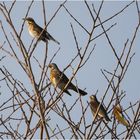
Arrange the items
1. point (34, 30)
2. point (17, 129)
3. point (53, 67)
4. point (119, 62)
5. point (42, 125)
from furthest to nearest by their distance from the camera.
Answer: point (34, 30)
point (53, 67)
point (17, 129)
point (119, 62)
point (42, 125)

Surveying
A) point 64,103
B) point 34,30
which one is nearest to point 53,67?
point 34,30

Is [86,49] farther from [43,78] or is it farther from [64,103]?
[64,103]

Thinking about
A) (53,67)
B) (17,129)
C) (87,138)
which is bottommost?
(87,138)

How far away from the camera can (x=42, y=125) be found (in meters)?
4.14

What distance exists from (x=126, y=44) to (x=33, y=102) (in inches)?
44.4

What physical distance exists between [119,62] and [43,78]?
0.76m

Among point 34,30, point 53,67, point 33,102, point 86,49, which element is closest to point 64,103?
point 33,102

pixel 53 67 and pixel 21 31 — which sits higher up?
pixel 53 67

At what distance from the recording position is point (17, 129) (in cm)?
516

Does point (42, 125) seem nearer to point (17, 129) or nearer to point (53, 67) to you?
point (17, 129)

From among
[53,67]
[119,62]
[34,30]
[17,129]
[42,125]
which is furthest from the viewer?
[34,30]

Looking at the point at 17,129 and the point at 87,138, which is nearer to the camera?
the point at 87,138

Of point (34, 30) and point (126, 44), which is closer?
point (126, 44)

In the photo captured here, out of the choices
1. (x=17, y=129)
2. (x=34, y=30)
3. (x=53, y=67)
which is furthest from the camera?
(x=34, y=30)
